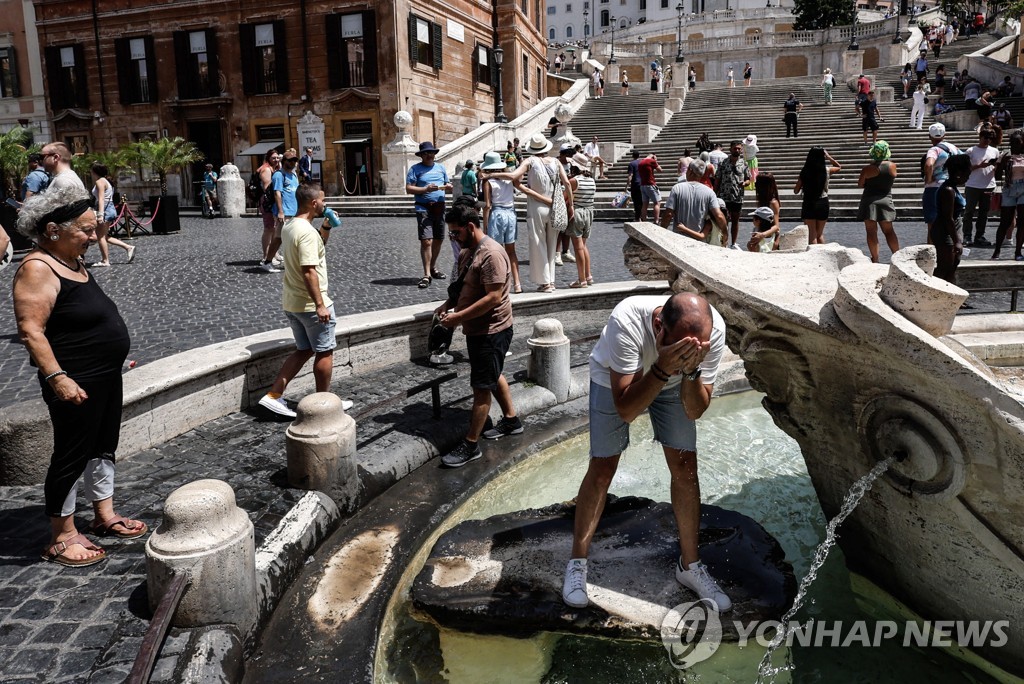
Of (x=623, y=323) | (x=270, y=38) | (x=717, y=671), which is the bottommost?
(x=717, y=671)

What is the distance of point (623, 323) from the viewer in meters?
2.80

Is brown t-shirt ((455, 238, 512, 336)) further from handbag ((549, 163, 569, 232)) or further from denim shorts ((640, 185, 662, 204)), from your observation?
denim shorts ((640, 185, 662, 204))

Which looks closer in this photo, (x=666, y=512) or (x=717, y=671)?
(x=717, y=671)

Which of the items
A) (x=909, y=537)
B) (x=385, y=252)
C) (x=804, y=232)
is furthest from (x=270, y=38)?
(x=909, y=537)

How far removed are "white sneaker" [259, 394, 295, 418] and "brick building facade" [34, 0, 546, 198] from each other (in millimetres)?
21318

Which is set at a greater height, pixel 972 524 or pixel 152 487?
pixel 972 524

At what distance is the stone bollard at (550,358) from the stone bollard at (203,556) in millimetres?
3027

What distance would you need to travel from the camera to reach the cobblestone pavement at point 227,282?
6.50 metres

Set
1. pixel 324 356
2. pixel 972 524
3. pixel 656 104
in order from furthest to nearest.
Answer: pixel 656 104 < pixel 324 356 < pixel 972 524

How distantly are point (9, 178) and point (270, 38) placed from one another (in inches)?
450

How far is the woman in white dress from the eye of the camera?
7.66 meters

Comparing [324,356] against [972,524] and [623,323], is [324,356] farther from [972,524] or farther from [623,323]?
[972,524]

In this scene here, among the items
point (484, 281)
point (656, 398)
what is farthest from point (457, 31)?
point (656, 398)

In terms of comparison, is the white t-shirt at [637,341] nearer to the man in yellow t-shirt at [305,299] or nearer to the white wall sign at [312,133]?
the man in yellow t-shirt at [305,299]
